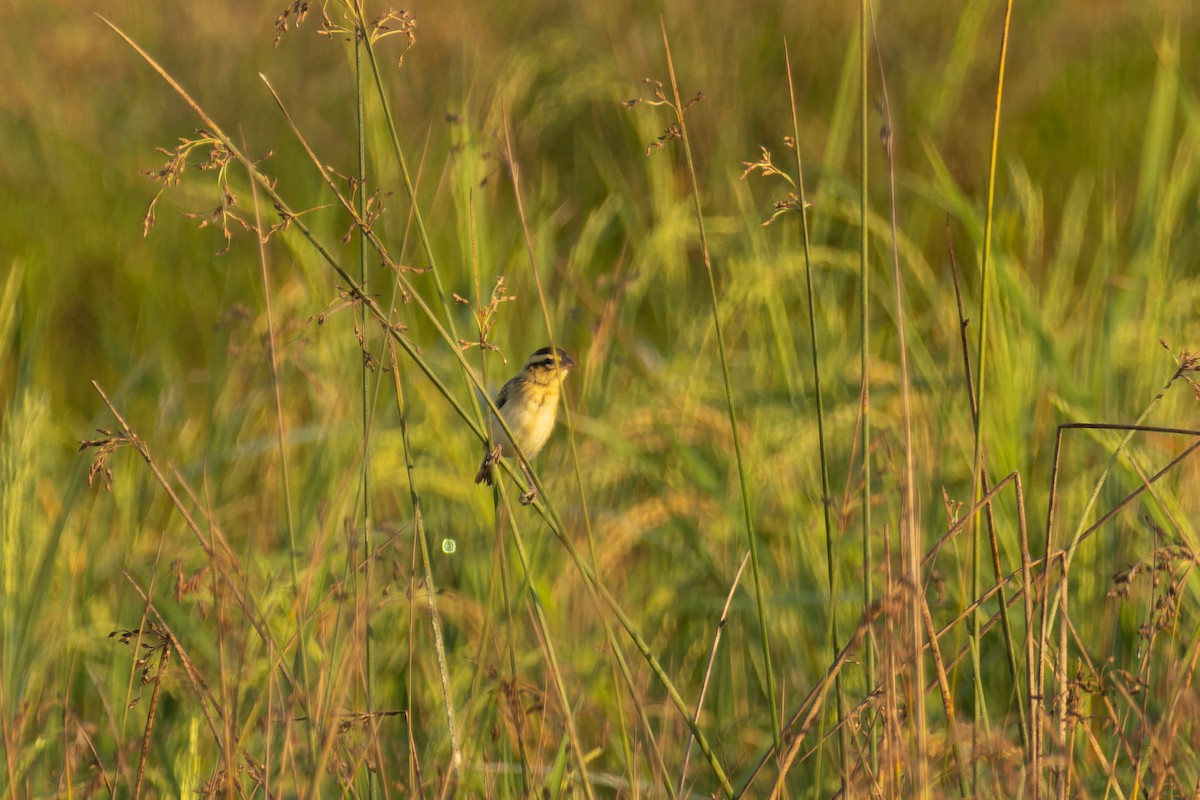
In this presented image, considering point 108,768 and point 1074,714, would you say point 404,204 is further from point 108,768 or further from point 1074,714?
point 1074,714

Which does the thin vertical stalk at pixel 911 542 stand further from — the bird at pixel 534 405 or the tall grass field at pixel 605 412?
the bird at pixel 534 405

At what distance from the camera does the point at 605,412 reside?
159 inches

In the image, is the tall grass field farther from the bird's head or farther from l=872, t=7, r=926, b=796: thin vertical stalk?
the bird's head

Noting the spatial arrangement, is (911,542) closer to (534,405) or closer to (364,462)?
(364,462)

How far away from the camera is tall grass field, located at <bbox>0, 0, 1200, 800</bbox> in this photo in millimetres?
1946

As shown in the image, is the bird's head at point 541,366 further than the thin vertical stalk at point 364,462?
Yes

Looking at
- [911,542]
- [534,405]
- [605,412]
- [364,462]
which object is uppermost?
[364,462]

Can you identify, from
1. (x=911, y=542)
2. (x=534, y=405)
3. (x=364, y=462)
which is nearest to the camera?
(x=911, y=542)

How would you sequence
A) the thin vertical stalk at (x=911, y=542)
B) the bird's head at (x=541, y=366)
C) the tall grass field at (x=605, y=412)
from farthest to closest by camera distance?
1. the bird's head at (x=541, y=366)
2. the tall grass field at (x=605, y=412)
3. the thin vertical stalk at (x=911, y=542)

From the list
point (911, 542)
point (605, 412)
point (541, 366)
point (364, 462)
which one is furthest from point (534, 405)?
point (911, 542)

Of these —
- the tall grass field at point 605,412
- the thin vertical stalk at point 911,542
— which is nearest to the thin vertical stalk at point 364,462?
the tall grass field at point 605,412

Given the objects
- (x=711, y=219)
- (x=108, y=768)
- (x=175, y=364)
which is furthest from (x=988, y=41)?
(x=108, y=768)

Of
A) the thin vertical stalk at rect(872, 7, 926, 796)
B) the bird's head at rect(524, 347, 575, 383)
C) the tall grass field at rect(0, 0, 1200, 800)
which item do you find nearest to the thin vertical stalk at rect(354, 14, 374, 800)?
the tall grass field at rect(0, 0, 1200, 800)

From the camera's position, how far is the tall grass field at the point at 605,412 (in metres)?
1.95
